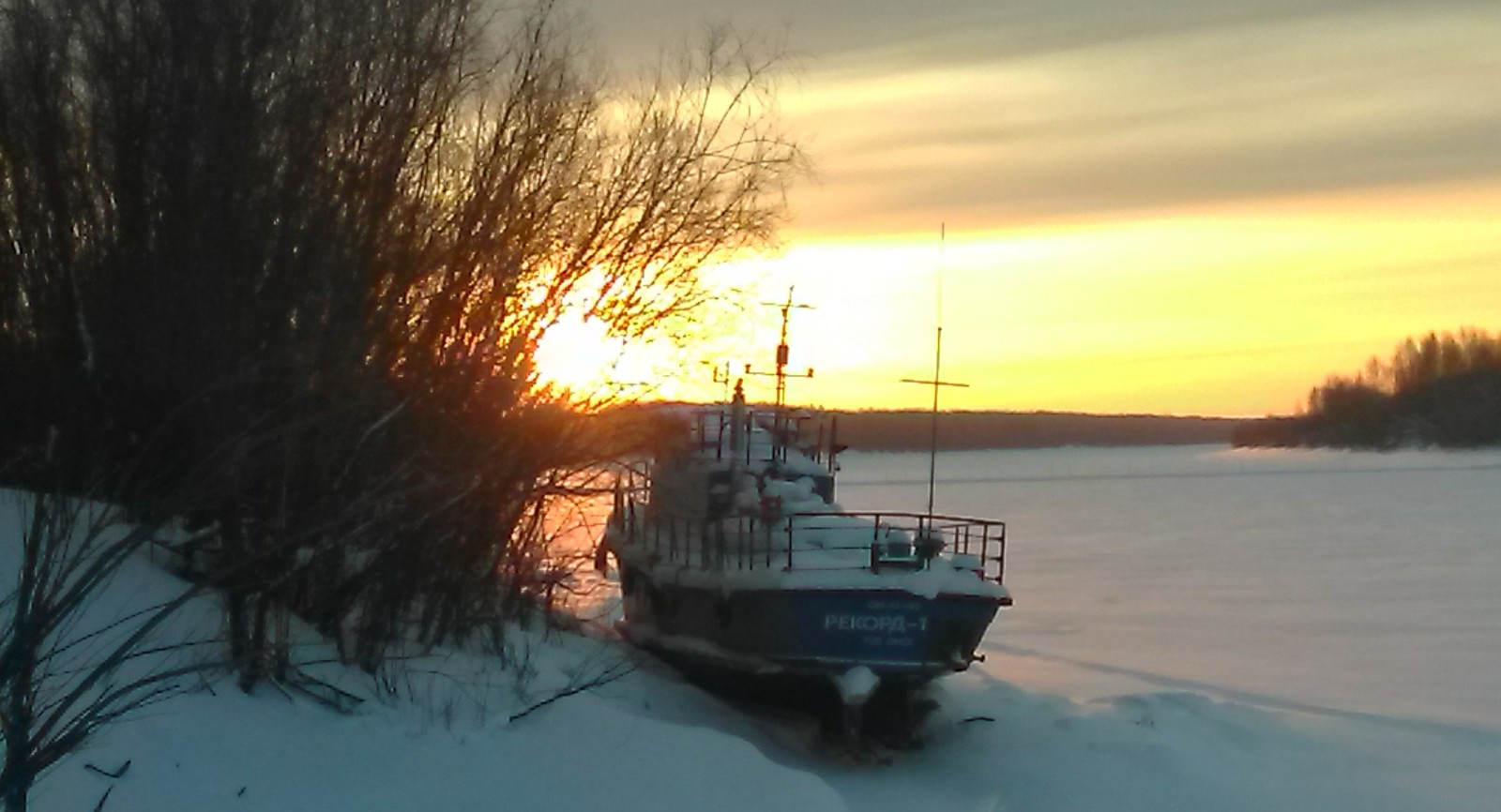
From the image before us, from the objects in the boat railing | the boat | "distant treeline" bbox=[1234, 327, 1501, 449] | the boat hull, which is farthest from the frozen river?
"distant treeline" bbox=[1234, 327, 1501, 449]

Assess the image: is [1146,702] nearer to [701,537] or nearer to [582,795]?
[701,537]

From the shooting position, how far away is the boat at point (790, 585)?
17500 mm

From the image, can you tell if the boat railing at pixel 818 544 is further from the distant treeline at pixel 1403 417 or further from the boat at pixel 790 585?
the distant treeline at pixel 1403 417

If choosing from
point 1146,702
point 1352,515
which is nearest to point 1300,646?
point 1146,702

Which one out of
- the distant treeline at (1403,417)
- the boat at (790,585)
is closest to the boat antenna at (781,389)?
the boat at (790,585)

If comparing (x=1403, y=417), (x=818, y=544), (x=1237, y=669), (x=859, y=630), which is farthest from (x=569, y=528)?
(x=1403, y=417)

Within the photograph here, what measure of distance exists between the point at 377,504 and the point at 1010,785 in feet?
25.3

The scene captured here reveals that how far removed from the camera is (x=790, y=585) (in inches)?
695

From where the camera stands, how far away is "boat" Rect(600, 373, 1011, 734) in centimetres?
1750

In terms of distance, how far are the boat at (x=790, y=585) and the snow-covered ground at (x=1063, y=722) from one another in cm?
68

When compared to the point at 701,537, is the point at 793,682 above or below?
below

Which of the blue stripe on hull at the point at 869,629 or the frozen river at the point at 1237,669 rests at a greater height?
the blue stripe on hull at the point at 869,629

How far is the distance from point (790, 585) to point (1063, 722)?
323 centimetres

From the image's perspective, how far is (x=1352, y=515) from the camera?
46438mm
